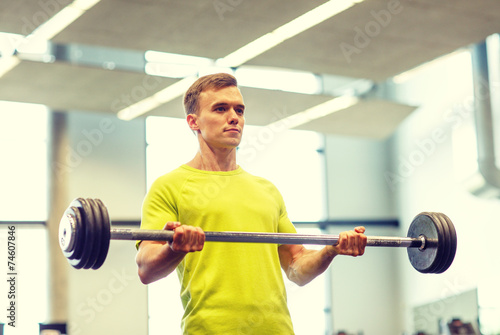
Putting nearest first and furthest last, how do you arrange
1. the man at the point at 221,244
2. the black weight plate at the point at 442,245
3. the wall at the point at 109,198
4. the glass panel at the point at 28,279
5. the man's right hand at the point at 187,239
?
the man's right hand at the point at 187,239 < the man at the point at 221,244 < the black weight plate at the point at 442,245 < the glass panel at the point at 28,279 < the wall at the point at 109,198

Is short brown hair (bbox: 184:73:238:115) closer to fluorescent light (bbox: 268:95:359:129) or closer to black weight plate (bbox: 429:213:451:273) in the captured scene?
black weight plate (bbox: 429:213:451:273)

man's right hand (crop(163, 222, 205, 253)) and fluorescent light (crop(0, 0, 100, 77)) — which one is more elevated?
fluorescent light (crop(0, 0, 100, 77))

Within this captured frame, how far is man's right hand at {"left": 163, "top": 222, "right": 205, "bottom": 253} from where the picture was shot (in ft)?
6.01

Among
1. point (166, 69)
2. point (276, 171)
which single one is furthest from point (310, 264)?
point (276, 171)

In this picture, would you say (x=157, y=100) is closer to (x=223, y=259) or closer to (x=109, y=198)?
(x=109, y=198)

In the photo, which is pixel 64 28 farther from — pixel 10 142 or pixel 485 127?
pixel 485 127

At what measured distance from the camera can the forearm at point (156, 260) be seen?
1.89 m

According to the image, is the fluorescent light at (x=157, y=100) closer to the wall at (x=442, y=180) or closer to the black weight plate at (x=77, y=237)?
the wall at (x=442, y=180)

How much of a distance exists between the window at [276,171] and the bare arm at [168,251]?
317 inches

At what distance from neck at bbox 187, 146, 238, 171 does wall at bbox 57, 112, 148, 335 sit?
7.48m

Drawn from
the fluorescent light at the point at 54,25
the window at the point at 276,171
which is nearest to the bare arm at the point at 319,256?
the fluorescent light at the point at 54,25

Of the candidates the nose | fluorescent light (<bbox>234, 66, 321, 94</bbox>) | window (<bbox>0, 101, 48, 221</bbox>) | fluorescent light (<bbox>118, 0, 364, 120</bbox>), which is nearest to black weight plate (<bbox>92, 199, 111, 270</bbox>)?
the nose

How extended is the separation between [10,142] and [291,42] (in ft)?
13.6

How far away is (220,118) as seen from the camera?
7.14 feet
